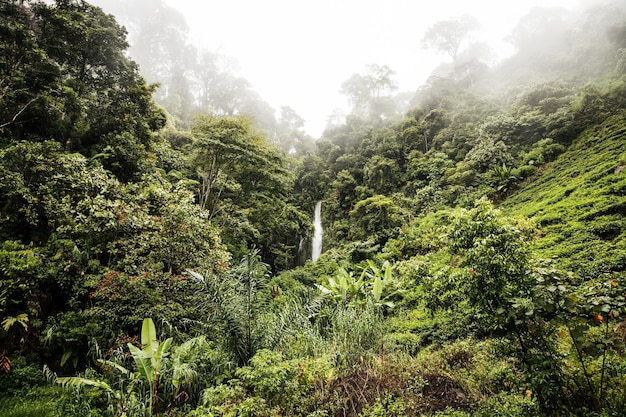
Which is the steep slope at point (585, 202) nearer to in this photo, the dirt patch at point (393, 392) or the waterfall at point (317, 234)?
the dirt patch at point (393, 392)

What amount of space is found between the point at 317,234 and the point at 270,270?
13879mm

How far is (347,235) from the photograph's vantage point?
18969 mm

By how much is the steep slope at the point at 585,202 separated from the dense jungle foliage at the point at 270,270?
0.06m

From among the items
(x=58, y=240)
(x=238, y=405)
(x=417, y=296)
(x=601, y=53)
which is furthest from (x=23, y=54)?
(x=601, y=53)

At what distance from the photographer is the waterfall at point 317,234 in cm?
2111

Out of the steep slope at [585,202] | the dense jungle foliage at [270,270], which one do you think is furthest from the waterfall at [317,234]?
the steep slope at [585,202]

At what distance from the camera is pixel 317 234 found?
22.4 metres

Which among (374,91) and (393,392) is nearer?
(393,392)

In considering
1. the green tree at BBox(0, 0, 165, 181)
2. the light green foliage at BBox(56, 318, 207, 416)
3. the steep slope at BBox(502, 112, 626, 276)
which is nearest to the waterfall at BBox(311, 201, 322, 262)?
the green tree at BBox(0, 0, 165, 181)

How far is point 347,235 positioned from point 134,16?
184ft

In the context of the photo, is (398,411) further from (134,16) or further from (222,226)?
(134,16)

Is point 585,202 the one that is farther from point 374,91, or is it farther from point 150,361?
point 374,91

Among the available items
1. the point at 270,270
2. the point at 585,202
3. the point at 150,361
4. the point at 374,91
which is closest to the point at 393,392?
the point at 150,361

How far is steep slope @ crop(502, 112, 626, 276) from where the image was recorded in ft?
17.4
